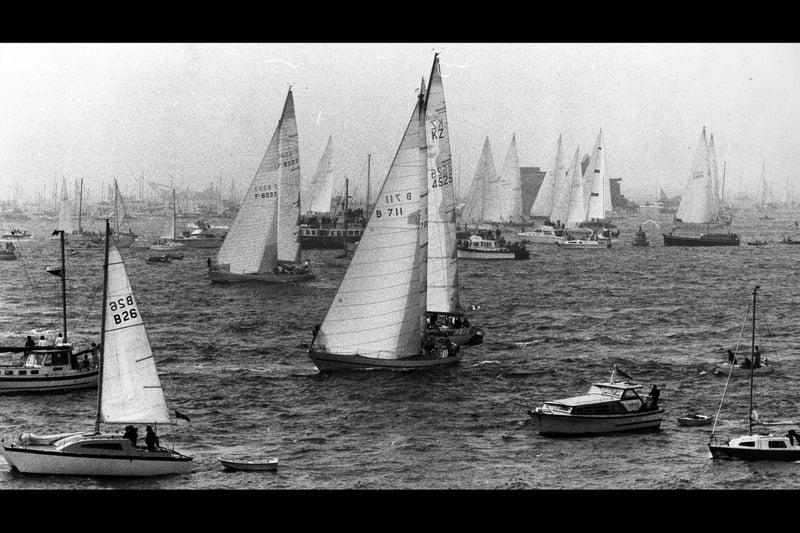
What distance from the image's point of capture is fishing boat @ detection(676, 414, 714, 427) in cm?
3612

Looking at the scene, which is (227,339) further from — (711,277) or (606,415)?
(711,277)

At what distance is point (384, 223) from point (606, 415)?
399 inches

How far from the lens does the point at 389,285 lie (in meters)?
40.2

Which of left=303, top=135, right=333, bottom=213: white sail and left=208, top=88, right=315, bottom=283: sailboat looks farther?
left=303, top=135, right=333, bottom=213: white sail

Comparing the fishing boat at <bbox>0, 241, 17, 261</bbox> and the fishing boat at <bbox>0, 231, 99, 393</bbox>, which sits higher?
the fishing boat at <bbox>0, 241, 17, 261</bbox>

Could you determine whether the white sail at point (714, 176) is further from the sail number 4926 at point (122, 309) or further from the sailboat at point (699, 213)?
the sail number 4926 at point (122, 309)

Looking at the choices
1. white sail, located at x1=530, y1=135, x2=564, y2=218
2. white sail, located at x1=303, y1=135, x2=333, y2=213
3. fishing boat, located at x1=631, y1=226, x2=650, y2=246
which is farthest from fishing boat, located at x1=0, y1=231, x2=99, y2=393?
white sail, located at x1=530, y1=135, x2=564, y2=218

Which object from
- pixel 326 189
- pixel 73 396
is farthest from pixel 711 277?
pixel 73 396

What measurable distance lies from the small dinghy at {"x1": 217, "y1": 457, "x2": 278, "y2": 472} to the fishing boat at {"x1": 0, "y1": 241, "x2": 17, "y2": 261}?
23822mm

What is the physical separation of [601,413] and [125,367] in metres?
13.3

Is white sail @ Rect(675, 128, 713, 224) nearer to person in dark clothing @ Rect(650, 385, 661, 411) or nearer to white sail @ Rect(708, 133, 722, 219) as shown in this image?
white sail @ Rect(708, 133, 722, 219)

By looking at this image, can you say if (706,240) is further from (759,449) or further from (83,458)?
(83,458)
